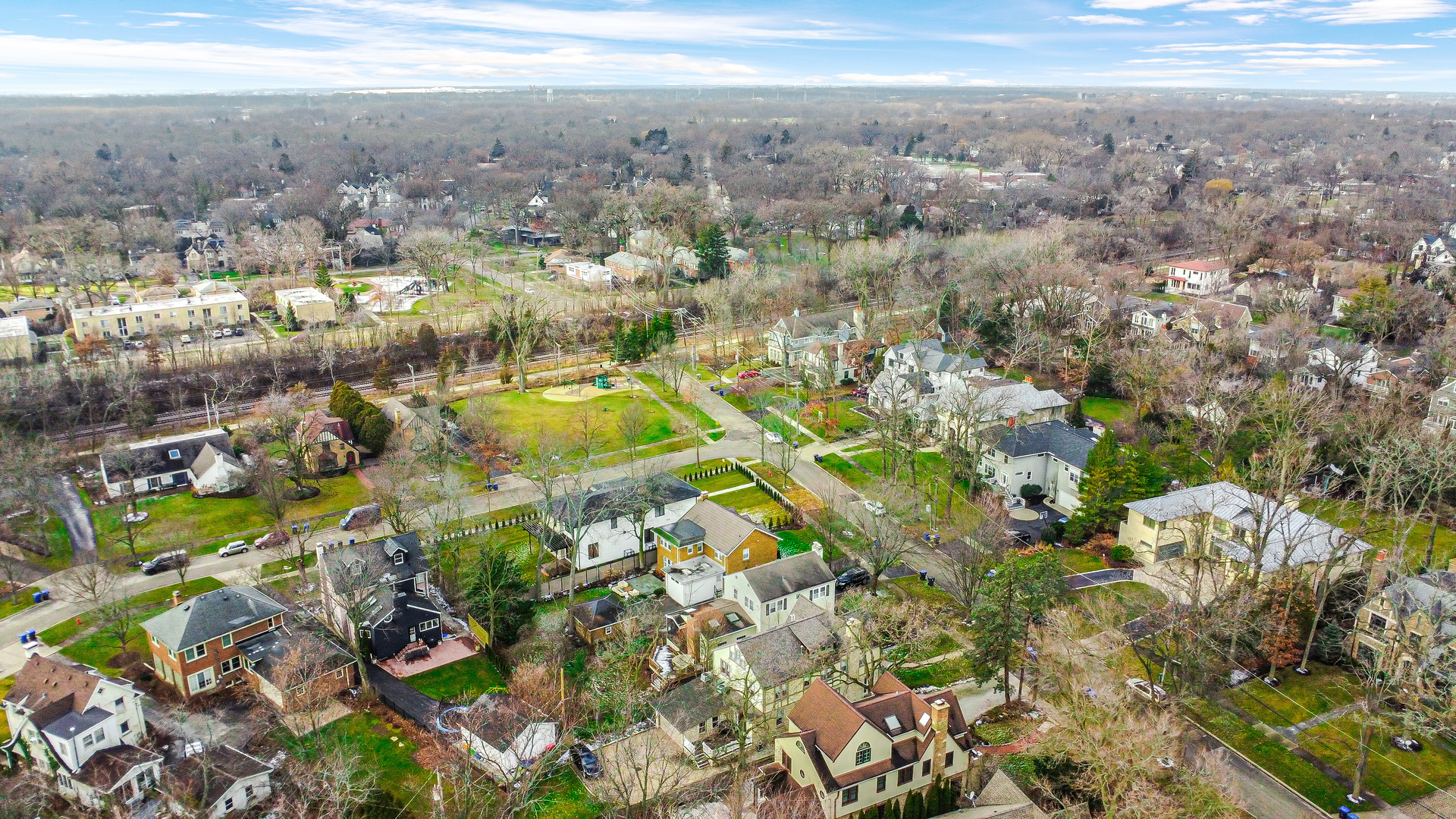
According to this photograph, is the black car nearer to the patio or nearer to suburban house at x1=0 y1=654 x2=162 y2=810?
the patio

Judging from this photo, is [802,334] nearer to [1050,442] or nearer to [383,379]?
[1050,442]

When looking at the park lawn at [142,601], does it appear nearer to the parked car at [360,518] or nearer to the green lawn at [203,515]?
the green lawn at [203,515]

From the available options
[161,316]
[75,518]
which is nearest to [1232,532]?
[75,518]

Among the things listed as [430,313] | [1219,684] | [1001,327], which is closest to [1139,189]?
[1001,327]

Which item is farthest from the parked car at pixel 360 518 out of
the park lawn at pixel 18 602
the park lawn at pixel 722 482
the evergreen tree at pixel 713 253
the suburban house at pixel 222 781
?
the evergreen tree at pixel 713 253

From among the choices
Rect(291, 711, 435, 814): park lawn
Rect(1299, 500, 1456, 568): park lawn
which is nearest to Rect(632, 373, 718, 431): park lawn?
Rect(291, 711, 435, 814): park lawn

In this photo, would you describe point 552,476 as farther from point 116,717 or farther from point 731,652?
point 116,717
